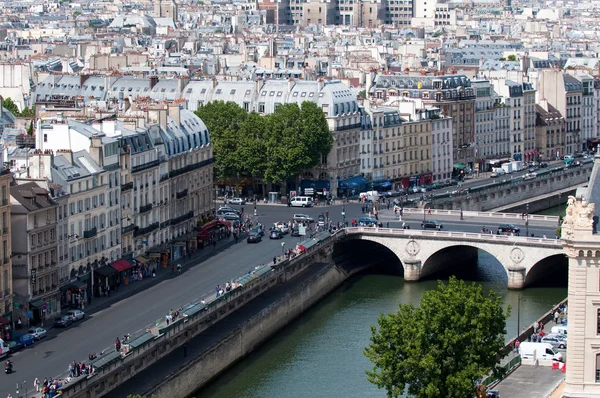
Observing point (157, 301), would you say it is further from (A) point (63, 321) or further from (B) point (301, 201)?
(B) point (301, 201)

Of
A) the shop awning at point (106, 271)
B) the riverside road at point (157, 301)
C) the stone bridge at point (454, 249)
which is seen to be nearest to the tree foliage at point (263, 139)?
the riverside road at point (157, 301)

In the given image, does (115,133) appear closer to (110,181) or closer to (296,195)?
(110,181)

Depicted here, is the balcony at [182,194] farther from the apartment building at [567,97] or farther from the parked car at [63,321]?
the apartment building at [567,97]

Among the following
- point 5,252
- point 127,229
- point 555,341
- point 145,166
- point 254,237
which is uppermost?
point 145,166

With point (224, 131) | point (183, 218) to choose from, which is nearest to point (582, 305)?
point (183, 218)

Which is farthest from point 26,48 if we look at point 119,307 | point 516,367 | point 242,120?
point 516,367

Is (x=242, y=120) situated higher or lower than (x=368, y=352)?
higher

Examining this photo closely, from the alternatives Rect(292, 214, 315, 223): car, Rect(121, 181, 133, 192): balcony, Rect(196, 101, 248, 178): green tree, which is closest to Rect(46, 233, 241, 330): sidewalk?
Rect(121, 181, 133, 192): balcony
